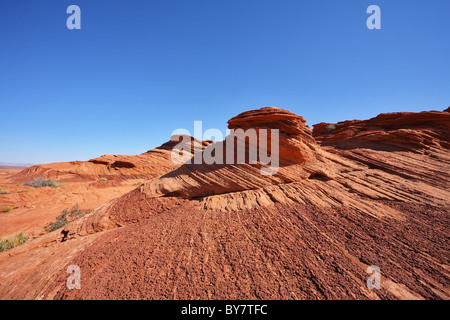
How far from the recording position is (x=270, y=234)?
4273 mm

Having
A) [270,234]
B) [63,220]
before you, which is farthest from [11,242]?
[270,234]

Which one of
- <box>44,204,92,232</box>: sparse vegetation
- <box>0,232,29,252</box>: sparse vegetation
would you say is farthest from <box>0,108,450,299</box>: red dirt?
<box>44,204,92,232</box>: sparse vegetation

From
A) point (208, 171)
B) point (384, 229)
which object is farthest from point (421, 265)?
point (208, 171)

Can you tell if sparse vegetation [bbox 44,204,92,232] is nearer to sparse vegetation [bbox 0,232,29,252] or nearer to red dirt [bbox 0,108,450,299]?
sparse vegetation [bbox 0,232,29,252]

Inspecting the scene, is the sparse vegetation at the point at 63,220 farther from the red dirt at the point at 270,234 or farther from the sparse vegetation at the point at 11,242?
the red dirt at the point at 270,234

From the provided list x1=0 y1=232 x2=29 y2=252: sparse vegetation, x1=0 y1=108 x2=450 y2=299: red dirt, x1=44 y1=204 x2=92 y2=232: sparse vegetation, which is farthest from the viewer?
x1=44 y1=204 x2=92 y2=232: sparse vegetation

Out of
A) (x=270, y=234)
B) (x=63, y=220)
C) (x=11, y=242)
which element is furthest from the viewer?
(x=63, y=220)

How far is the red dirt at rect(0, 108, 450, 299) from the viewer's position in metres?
3.11

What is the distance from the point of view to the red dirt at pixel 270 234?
10.2 ft

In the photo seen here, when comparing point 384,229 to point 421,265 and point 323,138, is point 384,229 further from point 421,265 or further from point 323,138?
point 323,138

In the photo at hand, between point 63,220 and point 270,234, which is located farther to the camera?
point 63,220

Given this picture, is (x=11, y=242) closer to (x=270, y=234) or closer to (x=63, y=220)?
(x=63, y=220)

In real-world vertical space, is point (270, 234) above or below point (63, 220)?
above

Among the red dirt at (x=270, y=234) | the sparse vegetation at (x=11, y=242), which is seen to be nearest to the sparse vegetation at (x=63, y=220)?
the sparse vegetation at (x=11, y=242)
